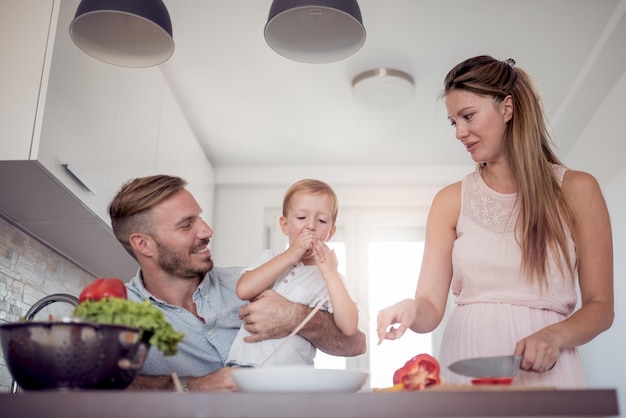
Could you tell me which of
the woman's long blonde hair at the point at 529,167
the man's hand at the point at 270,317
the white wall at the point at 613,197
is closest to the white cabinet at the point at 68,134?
the man's hand at the point at 270,317

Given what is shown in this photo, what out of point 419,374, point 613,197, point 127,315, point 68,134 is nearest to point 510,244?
point 419,374

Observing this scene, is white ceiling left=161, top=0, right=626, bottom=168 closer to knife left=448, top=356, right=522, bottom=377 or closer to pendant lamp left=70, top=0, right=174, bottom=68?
pendant lamp left=70, top=0, right=174, bottom=68

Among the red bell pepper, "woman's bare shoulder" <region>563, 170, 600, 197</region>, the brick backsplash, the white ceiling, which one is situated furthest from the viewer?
the white ceiling

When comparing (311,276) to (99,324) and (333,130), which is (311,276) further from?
(333,130)

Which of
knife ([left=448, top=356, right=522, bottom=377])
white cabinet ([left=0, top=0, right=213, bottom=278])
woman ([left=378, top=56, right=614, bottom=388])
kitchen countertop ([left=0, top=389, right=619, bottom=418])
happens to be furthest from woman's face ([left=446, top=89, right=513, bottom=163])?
white cabinet ([left=0, top=0, right=213, bottom=278])

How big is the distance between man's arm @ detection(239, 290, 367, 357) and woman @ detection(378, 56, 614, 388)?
284 mm

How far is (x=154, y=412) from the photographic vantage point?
2.77ft

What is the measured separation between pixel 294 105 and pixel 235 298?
188cm

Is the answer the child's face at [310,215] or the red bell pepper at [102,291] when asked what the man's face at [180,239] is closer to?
the child's face at [310,215]

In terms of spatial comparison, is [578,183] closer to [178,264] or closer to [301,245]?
[301,245]

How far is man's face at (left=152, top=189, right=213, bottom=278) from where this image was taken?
6.42 ft

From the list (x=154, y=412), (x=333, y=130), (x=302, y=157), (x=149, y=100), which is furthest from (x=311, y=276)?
(x=302, y=157)

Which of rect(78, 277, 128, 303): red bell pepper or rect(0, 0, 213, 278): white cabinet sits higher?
rect(0, 0, 213, 278): white cabinet

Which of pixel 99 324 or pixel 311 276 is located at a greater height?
pixel 311 276
